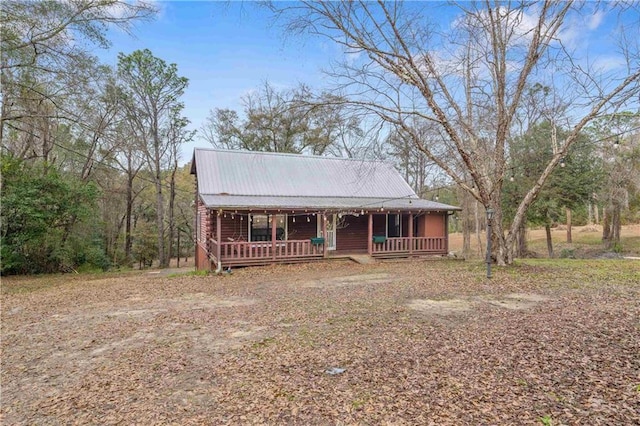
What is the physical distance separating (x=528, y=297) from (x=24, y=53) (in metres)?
15.5

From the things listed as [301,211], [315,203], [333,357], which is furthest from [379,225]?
[333,357]

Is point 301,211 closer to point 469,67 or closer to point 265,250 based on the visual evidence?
point 265,250

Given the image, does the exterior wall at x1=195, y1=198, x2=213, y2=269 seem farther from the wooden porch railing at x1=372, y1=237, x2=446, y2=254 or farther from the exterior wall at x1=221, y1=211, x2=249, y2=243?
the wooden porch railing at x1=372, y1=237, x2=446, y2=254

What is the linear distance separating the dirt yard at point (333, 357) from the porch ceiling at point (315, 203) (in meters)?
5.30

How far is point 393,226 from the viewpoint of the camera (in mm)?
18531

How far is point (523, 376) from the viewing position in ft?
13.0

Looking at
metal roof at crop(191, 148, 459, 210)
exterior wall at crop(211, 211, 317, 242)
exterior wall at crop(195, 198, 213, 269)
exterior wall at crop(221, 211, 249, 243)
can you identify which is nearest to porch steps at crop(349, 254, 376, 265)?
metal roof at crop(191, 148, 459, 210)

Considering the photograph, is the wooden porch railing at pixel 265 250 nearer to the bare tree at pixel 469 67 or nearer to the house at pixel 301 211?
the house at pixel 301 211

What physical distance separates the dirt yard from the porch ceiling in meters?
5.30

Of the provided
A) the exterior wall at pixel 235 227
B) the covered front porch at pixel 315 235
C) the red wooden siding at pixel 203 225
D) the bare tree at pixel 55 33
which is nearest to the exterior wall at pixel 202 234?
the red wooden siding at pixel 203 225

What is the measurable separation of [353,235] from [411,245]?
2984 millimetres

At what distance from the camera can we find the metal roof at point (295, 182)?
1564 centimetres

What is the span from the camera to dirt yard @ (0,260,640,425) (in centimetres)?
348

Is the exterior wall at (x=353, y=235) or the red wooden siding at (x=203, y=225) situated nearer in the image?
the red wooden siding at (x=203, y=225)
